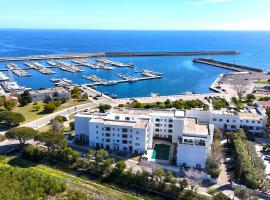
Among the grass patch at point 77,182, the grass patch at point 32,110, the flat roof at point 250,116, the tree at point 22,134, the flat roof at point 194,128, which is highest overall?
the flat roof at point 194,128

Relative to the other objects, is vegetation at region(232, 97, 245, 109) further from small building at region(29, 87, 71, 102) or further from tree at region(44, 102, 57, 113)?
small building at region(29, 87, 71, 102)

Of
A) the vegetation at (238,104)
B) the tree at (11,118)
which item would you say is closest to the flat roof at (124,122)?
the tree at (11,118)

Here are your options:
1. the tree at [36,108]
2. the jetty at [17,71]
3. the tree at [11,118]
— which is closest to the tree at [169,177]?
the tree at [11,118]

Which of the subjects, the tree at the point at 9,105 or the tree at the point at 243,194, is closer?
the tree at the point at 243,194

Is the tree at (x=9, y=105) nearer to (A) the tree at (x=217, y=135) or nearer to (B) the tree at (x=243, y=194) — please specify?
(A) the tree at (x=217, y=135)

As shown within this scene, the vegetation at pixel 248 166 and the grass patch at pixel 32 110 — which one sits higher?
the vegetation at pixel 248 166

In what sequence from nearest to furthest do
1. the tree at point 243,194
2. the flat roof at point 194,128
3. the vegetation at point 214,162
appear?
the tree at point 243,194, the vegetation at point 214,162, the flat roof at point 194,128

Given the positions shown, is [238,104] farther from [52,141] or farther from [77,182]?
[77,182]

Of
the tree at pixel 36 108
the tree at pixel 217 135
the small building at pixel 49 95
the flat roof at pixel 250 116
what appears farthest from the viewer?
the small building at pixel 49 95

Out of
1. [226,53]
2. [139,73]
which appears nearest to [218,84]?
[139,73]
